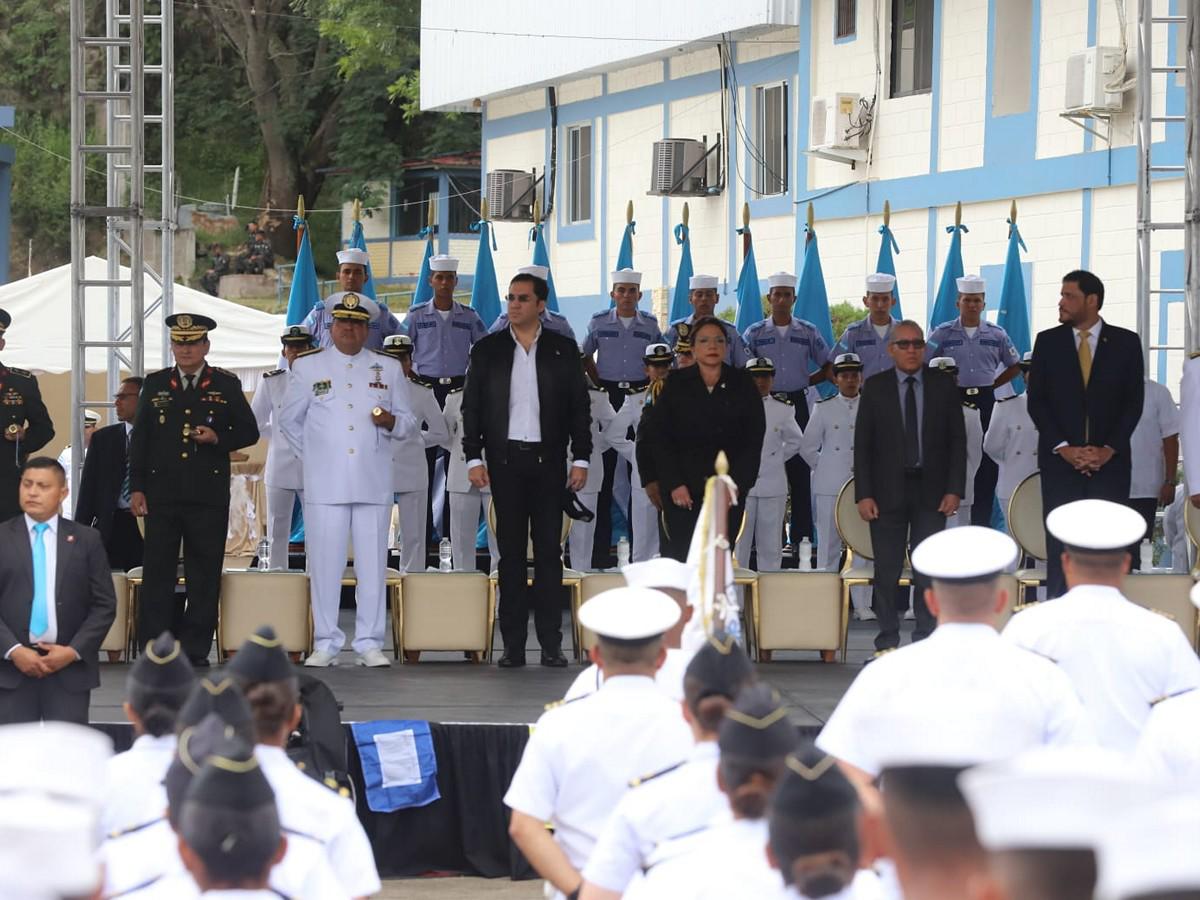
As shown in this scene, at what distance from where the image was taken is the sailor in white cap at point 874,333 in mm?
11953

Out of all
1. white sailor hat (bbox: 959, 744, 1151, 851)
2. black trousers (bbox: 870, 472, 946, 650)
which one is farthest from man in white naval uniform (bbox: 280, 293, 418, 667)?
white sailor hat (bbox: 959, 744, 1151, 851)

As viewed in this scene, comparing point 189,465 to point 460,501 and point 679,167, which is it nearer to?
point 460,501

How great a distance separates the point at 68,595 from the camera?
6.58m

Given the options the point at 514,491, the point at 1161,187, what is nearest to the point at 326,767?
the point at 514,491

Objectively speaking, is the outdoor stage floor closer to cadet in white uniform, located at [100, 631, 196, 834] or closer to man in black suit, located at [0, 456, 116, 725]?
man in black suit, located at [0, 456, 116, 725]

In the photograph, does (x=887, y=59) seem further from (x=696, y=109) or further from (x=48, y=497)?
(x=48, y=497)

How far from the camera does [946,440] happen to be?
8.86 metres

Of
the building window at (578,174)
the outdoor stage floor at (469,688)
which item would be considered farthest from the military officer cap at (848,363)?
the building window at (578,174)

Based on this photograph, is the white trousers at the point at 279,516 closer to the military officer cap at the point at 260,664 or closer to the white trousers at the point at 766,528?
the white trousers at the point at 766,528

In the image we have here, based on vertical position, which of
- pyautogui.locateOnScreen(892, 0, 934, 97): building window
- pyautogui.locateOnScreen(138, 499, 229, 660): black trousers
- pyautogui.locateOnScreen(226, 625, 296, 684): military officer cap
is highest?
pyautogui.locateOnScreen(892, 0, 934, 97): building window

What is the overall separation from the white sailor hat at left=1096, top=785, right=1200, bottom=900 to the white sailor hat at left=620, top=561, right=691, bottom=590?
332 cm

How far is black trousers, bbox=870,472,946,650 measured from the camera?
884 centimetres

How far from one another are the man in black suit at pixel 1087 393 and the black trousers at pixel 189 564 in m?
3.88

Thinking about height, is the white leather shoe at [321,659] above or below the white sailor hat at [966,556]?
below
